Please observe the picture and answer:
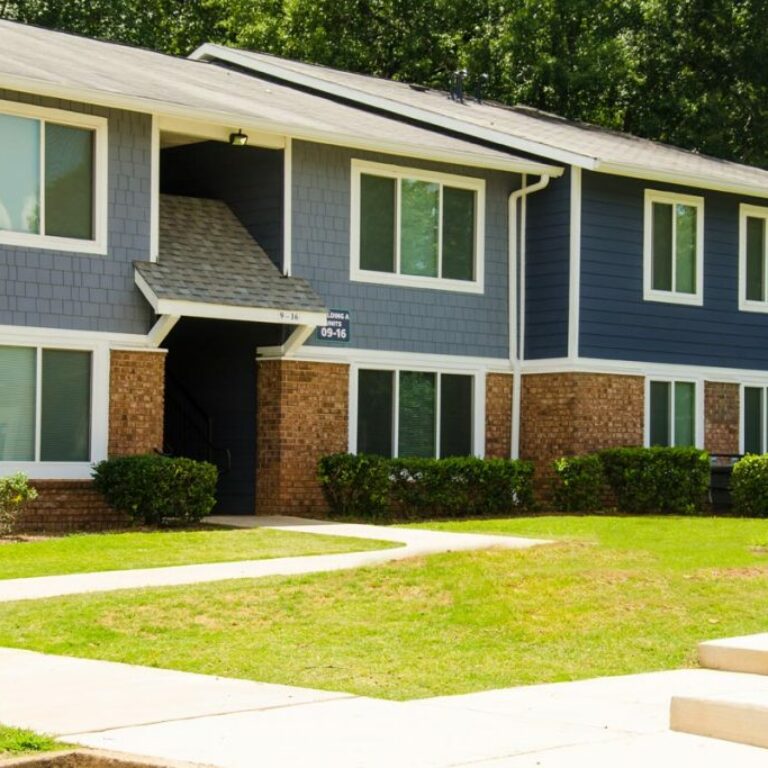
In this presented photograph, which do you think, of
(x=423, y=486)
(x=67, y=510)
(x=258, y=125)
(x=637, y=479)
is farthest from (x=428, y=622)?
(x=637, y=479)

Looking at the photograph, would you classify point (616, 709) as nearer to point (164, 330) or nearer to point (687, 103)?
point (164, 330)

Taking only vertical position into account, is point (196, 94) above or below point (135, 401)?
above

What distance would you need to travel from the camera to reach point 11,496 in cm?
1928

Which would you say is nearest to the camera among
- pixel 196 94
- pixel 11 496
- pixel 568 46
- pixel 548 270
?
pixel 11 496

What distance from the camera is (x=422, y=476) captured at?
922 inches

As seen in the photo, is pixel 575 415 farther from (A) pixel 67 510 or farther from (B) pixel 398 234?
(A) pixel 67 510

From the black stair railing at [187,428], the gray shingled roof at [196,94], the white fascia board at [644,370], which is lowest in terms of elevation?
the black stair railing at [187,428]

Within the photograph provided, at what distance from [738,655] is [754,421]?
1864 centimetres

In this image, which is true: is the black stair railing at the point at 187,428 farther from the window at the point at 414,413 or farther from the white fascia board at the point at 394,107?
the white fascia board at the point at 394,107

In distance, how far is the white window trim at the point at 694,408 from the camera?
26.5 metres

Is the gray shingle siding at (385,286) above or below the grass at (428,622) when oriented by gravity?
above

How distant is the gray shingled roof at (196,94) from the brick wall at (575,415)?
3381 mm

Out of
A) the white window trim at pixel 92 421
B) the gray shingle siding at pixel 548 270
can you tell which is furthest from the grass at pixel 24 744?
the gray shingle siding at pixel 548 270

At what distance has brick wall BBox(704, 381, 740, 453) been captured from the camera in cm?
2745
